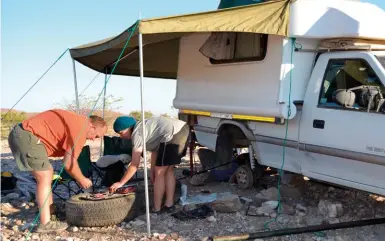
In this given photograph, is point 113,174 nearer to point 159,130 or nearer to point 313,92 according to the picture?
point 159,130

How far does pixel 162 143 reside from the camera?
18.3ft

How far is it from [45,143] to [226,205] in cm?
230

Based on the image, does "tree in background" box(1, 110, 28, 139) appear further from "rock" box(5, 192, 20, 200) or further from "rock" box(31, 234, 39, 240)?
"rock" box(31, 234, 39, 240)

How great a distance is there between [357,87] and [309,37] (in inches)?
36.5

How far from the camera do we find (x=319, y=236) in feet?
16.0

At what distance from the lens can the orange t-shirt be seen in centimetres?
508

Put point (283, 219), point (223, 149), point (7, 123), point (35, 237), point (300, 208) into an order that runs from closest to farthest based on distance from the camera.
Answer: point (35, 237) < point (283, 219) < point (300, 208) < point (223, 149) < point (7, 123)

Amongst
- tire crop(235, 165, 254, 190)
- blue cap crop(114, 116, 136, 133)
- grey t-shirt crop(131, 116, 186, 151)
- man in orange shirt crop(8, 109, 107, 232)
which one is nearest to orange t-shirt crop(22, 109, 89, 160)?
man in orange shirt crop(8, 109, 107, 232)

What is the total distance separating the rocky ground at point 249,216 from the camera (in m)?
4.94

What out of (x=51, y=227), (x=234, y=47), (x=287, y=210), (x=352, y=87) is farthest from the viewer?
(x=234, y=47)

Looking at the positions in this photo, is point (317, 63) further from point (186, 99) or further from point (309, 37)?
point (186, 99)

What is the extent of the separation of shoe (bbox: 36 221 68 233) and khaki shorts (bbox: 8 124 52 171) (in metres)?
0.62

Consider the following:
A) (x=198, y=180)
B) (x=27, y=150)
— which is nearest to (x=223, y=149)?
(x=198, y=180)

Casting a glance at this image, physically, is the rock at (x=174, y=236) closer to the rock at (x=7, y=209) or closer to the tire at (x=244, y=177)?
the tire at (x=244, y=177)
